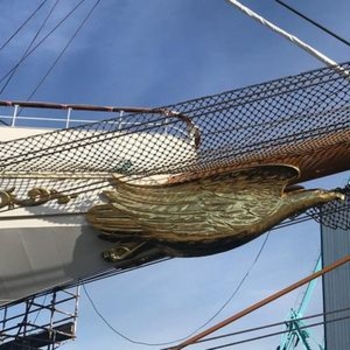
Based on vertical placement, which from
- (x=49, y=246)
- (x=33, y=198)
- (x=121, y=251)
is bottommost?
(x=121, y=251)

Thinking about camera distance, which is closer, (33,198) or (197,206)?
(197,206)

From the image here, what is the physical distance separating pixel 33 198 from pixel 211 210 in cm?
90

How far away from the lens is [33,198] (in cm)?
378

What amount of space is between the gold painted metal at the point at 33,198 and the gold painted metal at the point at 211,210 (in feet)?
0.84

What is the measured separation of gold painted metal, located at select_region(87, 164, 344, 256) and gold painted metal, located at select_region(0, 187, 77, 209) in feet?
0.84

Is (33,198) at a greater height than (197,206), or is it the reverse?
(33,198)

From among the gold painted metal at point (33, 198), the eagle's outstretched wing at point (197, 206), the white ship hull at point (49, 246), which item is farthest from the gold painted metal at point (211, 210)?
the gold painted metal at point (33, 198)

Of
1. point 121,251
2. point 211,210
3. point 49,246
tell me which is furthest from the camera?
point 49,246

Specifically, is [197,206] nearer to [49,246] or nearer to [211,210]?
[211,210]

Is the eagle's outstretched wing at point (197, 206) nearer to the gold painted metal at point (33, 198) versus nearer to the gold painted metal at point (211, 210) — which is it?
the gold painted metal at point (211, 210)

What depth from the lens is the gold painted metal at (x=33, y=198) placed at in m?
3.75

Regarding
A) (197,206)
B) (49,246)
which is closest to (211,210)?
(197,206)

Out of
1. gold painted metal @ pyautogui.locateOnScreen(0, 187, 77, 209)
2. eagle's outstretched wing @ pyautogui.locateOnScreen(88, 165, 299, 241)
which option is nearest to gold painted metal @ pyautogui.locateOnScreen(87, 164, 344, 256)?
eagle's outstretched wing @ pyautogui.locateOnScreen(88, 165, 299, 241)

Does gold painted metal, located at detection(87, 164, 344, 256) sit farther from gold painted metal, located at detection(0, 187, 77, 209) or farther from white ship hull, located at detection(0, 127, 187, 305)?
gold painted metal, located at detection(0, 187, 77, 209)
